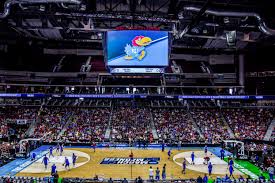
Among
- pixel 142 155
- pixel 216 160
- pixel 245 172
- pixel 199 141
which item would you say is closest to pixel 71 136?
pixel 142 155

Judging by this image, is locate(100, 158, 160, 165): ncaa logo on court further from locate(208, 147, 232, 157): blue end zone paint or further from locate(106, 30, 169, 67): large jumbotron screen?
locate(106, 30, 169, 67): large jumbotron screen

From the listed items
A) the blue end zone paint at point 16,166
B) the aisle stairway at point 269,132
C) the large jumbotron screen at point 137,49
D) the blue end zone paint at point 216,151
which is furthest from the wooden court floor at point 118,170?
the aisle stairway at point 269,132

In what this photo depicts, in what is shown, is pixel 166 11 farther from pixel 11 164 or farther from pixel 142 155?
pixel 11 164

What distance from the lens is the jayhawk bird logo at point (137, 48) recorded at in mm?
30300

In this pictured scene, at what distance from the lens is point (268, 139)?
4525cm

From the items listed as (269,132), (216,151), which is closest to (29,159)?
(216,151)

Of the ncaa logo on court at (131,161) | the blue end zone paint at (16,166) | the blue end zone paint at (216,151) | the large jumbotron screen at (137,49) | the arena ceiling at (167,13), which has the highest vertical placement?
the arena ceiling at (167,13)

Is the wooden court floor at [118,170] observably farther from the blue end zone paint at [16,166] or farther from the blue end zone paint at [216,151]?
the blue end zone paint at [216,151]

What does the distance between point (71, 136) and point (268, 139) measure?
92.4 ft

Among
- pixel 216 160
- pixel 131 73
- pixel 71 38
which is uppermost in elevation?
pixel 71 38

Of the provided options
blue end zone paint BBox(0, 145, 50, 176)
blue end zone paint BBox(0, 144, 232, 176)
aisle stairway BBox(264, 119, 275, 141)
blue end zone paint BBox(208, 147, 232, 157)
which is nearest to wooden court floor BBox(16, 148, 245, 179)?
blue end zone paint BBox(0, 145, 50, 176)

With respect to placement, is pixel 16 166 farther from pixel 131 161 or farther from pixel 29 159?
pixel 131 161

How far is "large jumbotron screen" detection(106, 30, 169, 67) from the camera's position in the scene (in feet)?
99.6

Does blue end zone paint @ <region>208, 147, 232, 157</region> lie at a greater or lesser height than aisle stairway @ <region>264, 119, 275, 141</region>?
lesser
